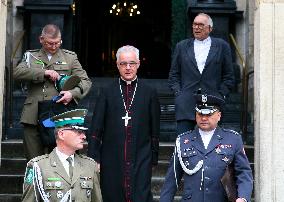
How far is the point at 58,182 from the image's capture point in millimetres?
5047

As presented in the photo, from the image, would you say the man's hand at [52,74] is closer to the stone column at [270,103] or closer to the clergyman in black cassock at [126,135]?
the clergyman in black cassock at [126,135]

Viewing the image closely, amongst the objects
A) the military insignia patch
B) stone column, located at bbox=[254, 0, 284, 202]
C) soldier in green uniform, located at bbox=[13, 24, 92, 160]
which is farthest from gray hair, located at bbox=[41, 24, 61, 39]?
stone column, located at bbox=[254, 0, 284, 202]

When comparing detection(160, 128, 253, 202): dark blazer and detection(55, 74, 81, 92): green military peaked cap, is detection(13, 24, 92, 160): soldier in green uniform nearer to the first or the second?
detection(55, 74, 81, 92): green military peaked cap

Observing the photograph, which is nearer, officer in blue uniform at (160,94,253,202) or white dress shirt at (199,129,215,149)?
officer in blue uniform at (160,94,253,202)

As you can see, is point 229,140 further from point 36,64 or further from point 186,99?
point 36,64

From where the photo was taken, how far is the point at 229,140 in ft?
17.4

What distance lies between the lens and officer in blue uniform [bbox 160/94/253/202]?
5.18m

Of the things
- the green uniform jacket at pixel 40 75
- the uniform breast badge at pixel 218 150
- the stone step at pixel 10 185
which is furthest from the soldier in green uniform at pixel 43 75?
the uniform breast badge at pixel 218 150

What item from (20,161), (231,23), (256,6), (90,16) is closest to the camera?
(256,6)

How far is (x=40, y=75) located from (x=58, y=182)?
1908 mm

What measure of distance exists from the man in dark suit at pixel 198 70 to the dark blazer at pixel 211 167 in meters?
1.50

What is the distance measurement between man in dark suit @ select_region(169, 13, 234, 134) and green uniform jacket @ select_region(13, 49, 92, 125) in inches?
40.5

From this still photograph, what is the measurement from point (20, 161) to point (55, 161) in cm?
361

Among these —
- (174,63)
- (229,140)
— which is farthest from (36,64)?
(229,140)
